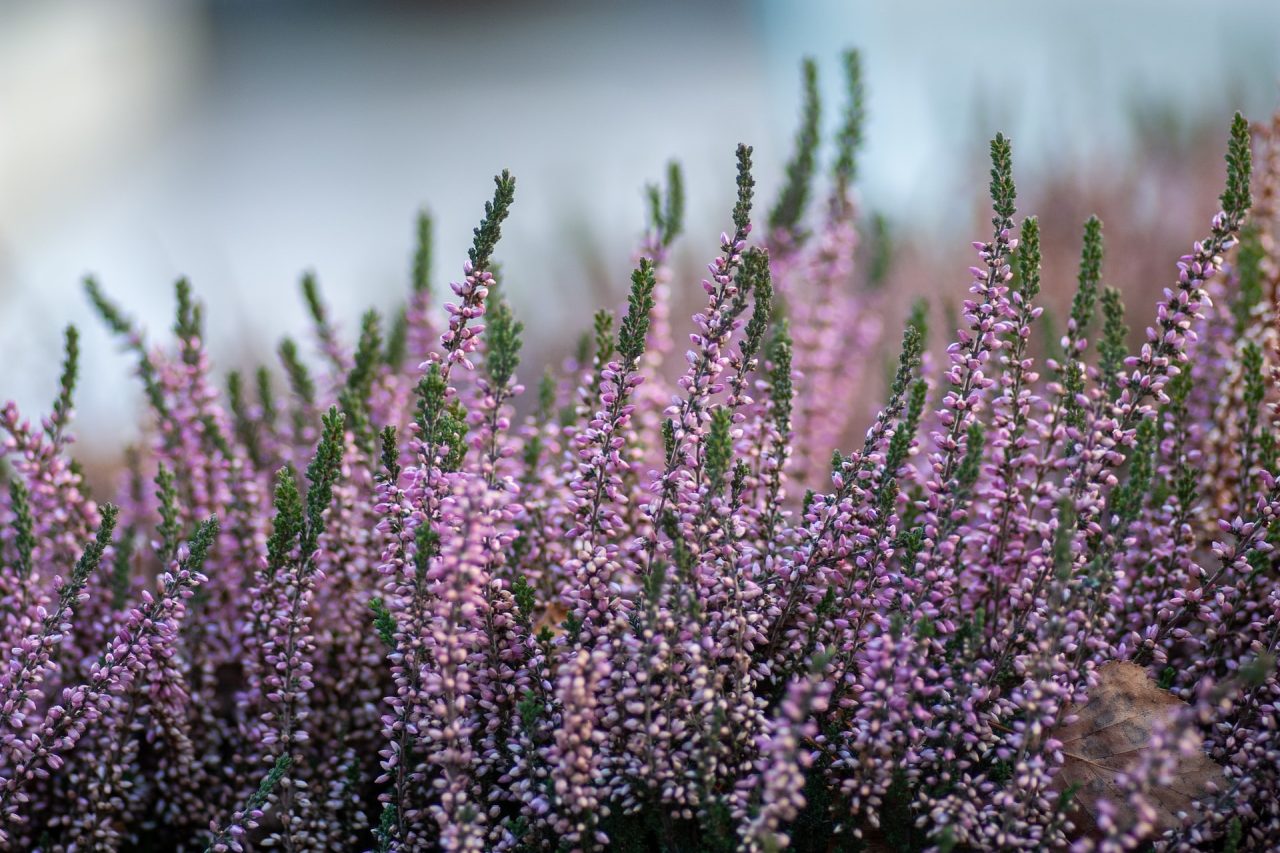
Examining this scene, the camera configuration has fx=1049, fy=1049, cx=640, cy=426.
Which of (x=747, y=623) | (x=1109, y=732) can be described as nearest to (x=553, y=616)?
(x=747, y=623)

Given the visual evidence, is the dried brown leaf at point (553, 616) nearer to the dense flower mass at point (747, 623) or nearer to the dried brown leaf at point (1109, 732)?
the dense flower mass at point (747, 623)

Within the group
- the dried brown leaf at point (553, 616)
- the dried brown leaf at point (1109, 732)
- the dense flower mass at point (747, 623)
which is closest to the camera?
the dense flower mass at point (747, 623)

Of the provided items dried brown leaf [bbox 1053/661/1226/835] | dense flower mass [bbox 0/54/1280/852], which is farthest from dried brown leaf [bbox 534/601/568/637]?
dried brown leaf [bbox 1053/661/1226/835]

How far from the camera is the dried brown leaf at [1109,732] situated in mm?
2123

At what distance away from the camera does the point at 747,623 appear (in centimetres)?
202

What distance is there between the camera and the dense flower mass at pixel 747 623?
6.15 feet

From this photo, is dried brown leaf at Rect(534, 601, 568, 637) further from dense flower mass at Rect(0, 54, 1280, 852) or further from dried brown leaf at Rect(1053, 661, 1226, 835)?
dried brown leaf at Rect(1053, 661, 1226, 835)

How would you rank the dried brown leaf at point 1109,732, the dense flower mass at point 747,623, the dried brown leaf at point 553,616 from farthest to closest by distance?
the dried brown leaf at point 553,616 → the dried brown leaf at point 1109,732 → the dense flower mass at point 747,623

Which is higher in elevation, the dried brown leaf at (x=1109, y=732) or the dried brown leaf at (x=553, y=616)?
the dried brown leaf at (x=553, y=616)

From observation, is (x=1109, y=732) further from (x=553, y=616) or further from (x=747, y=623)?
(x=553, y=616)

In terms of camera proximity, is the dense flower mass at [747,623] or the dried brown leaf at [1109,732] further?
the dried brown leaf at [1109,732]

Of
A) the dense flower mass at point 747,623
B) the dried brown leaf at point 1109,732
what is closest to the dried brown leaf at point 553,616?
the dense flower mass at point 747,623

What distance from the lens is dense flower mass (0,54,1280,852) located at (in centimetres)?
188

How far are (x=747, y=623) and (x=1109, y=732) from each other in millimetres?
810
